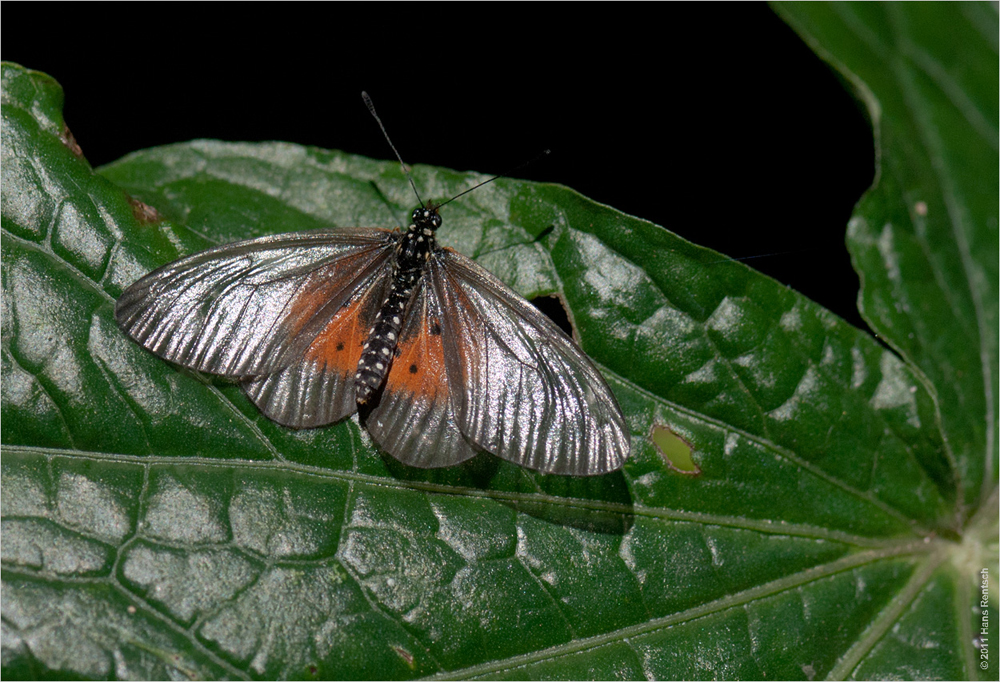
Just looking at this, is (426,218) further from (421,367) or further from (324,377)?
(324,377)

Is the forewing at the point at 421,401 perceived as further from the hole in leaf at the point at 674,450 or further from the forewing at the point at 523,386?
the hole in leaf at the point at 674,450

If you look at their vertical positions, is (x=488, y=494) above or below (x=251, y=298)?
below

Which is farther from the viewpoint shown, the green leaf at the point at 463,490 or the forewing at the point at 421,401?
the forewing at the point at 421,401

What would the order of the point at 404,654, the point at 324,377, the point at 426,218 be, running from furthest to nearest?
the point at 426,218, the point at 324,377, the point at 404,654

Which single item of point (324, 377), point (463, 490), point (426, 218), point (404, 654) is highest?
point (426, 218)

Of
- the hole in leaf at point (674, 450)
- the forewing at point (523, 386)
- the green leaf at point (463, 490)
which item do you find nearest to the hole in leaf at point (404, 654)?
the green leaf at point (463, 490)

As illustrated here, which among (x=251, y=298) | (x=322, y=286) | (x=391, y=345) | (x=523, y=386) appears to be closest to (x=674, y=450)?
(x=523, y=386)

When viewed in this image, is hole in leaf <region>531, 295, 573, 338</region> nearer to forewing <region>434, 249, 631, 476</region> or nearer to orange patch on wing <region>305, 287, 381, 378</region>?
forewing <region>434, 249, 631, 476</region>

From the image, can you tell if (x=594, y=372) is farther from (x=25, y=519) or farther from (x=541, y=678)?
(x=25, y=519)
